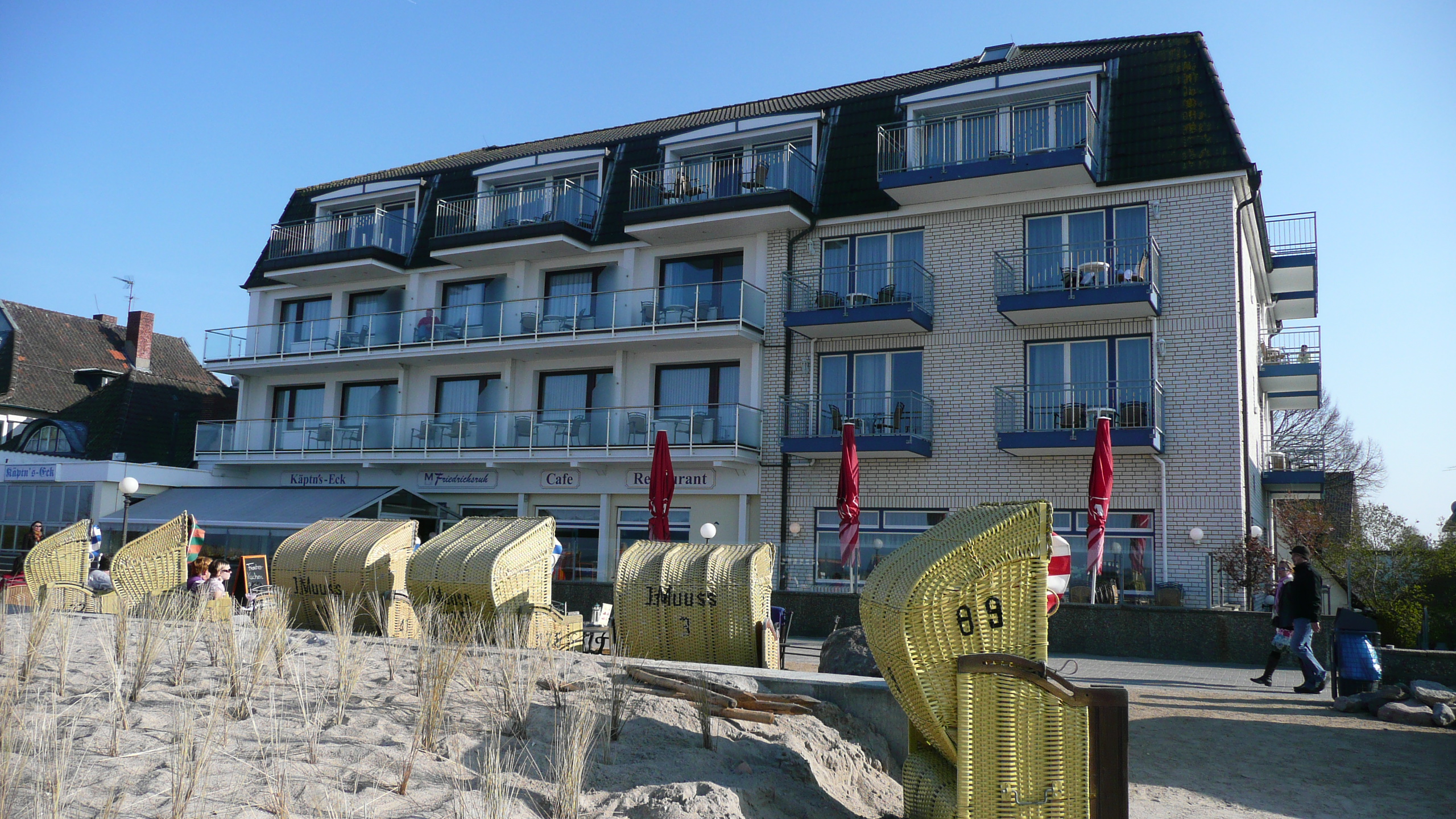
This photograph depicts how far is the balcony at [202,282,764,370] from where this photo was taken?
2500 centimetres

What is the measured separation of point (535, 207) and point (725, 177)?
5414 mm

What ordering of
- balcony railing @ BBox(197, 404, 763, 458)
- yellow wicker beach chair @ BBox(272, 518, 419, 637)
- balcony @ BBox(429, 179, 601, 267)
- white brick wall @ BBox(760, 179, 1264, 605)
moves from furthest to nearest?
balcony @ BBox(429, 179, 601, 267)
balcony railing @ BBox(197, 404, 763, 458)
white brick wall @ BBox(760, 179, 1264, 605)
yellow wicker beach chair @ BBox(272, 518, 419, 637)

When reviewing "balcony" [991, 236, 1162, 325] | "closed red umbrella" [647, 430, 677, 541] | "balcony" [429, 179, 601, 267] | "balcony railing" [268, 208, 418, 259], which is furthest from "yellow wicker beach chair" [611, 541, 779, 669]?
"balcony railing" [268, 208, 418, 259]

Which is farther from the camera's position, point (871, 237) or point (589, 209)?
point (589, 209)

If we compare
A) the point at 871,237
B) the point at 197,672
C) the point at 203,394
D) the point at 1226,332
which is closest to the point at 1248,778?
the point at 197,672

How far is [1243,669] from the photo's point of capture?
15.2 meters

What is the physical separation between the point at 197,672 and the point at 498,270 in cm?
2281

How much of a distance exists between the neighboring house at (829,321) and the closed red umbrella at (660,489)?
3564 millimetres

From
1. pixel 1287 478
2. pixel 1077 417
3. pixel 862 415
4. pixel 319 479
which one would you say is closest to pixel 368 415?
pixel 319 479

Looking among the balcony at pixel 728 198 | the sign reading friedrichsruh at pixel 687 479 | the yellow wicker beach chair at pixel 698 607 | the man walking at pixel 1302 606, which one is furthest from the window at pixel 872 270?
the yellow wicker beach chair at pixel 698 607

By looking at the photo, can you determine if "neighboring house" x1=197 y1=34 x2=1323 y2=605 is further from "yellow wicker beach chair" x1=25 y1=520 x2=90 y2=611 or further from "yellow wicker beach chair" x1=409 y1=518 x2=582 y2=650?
"yellow wicker beach chair" x1=25 y1=520 x2=90 y2=611

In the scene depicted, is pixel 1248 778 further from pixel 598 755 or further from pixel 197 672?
pixel 197 672

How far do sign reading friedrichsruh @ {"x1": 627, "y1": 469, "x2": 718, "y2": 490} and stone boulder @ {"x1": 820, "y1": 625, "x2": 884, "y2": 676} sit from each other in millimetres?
13792

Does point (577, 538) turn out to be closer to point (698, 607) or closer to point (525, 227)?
point (525, 227)
